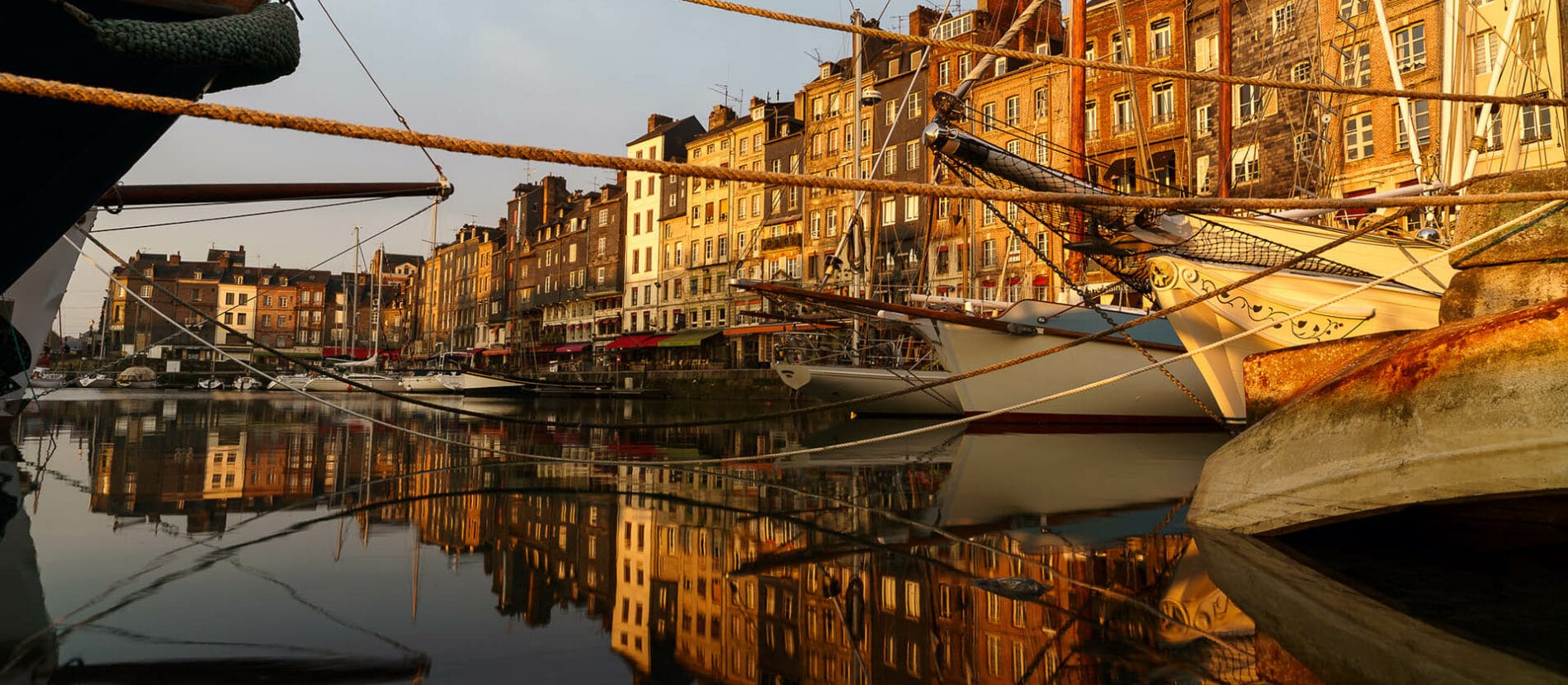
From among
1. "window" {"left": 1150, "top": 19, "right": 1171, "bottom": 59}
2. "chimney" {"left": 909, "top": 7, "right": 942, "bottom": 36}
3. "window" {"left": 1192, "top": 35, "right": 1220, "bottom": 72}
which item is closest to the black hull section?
"window" {"left": 1192, "top": 35, "right": 1220, "bottom": 72}

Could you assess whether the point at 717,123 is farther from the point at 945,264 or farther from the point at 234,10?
the point at 234,10

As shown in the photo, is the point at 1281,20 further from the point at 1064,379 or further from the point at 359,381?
the point at 359,381

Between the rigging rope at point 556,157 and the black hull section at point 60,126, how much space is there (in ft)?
4.68

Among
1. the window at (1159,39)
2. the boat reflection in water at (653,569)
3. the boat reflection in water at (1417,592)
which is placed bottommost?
the boat reflection in water at (653,569)

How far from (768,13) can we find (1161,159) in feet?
108

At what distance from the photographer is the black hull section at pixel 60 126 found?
13.6 feet

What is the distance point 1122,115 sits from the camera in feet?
114

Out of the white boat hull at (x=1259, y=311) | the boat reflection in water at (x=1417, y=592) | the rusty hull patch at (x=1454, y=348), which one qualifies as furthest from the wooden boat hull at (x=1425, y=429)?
the white boat hull at (x=1259, y=311)

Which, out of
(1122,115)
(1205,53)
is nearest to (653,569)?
(1205,53)

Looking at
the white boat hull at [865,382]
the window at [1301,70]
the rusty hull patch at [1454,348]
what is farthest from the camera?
the window at [1301,70]

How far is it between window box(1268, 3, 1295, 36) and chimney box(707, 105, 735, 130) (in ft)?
117

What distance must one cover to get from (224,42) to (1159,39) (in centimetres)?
3624

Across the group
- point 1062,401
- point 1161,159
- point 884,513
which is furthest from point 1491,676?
point 1161,159

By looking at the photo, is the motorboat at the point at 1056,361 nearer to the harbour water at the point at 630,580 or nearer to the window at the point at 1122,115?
the harbour water at the point at 630,580
